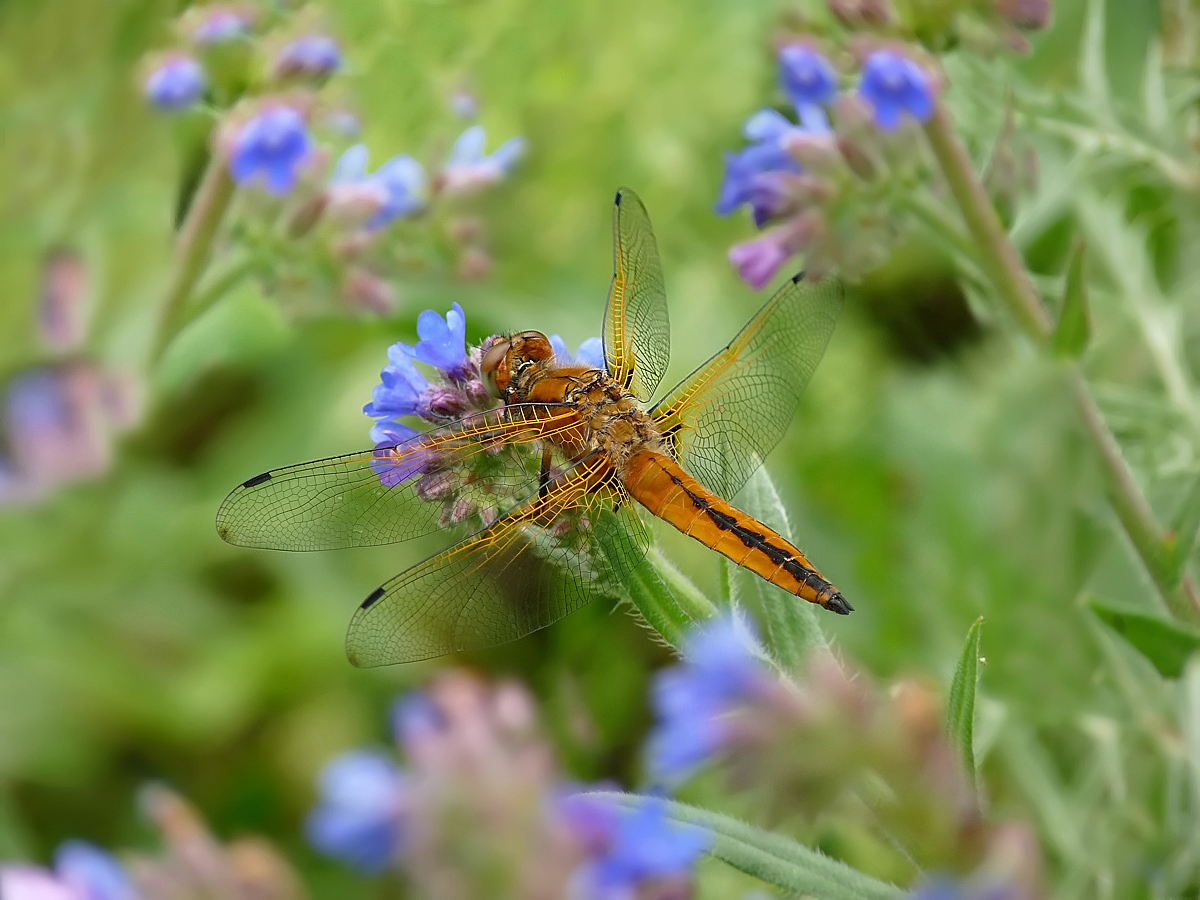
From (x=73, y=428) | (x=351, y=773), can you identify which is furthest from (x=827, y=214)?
(x=73, y=428)

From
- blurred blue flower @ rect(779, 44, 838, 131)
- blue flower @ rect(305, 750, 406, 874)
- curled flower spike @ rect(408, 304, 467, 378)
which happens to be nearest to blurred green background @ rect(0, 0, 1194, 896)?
blurred blue flower @ rect(779, 44, 838, 131)

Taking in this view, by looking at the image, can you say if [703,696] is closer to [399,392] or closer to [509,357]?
[399,392]

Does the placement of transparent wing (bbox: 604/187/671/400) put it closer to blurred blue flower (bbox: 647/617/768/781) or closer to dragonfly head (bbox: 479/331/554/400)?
dragonfly head (bbox: 479/331/554/400)

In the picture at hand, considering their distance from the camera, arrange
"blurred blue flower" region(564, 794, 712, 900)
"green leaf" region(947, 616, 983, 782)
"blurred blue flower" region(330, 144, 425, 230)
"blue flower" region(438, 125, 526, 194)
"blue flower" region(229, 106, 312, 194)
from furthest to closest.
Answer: "blue flower" region(438, 125, 526, 194)
"blurred blue flower" region(330, 144, 425, 230)
"blue flower" region(229, 106, 312, 194)
"green leaf" region(947, 616, 983, 782)
"blurred blue flower" region(564, 794, 712, 900)

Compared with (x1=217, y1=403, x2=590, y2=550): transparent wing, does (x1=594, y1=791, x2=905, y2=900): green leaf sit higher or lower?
lower

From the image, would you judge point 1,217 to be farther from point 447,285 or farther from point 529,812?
point 529,812

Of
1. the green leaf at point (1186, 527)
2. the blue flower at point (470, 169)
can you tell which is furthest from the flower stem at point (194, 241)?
the green leaf at point (1186, 527)

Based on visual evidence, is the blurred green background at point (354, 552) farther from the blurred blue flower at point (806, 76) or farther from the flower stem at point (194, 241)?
the blurred blue flower at point (806, 76)
